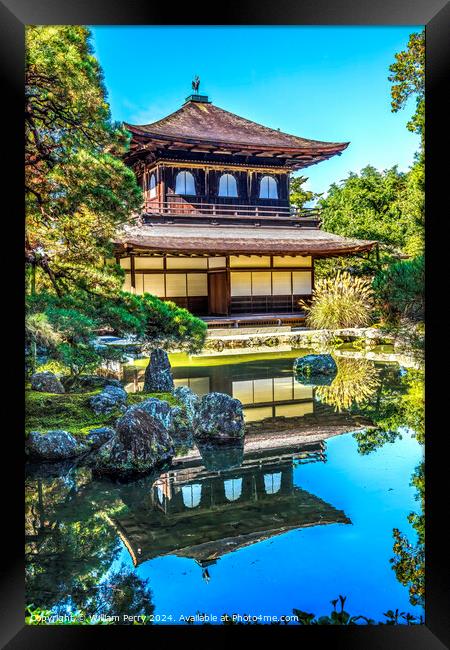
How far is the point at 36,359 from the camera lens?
371 cm

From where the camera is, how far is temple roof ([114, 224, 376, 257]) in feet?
19.5

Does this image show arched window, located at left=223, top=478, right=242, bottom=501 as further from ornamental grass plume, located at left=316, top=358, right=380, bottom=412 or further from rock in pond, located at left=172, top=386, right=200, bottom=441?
ornamental grass plume, located at left=316, top=358, right=380, bottom=412

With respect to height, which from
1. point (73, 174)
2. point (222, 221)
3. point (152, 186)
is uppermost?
point (152, 186)

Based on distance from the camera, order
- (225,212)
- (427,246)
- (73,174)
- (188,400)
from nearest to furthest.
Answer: (427,246) → (73,174) → (188,400) → (225,212)

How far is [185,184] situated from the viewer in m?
6.64

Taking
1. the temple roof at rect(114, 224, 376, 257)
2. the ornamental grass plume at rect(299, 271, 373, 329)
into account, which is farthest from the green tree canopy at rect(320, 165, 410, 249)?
the ornamental grass plume at rect(299, 271, 373, 329)

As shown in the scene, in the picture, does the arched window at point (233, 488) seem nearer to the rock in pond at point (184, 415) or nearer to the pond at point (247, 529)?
the pond at point (247, 529)

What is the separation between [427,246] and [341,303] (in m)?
3.65

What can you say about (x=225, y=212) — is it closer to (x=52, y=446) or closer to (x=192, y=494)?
(x=52, y=446)

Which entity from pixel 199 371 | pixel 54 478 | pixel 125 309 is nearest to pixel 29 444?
pixel 54 478

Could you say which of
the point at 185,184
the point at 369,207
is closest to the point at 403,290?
the point at 369,207

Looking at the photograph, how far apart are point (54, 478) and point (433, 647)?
2.51 meters

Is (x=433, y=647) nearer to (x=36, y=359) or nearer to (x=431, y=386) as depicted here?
(x=431, y=386)

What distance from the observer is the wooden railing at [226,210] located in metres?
6.33
